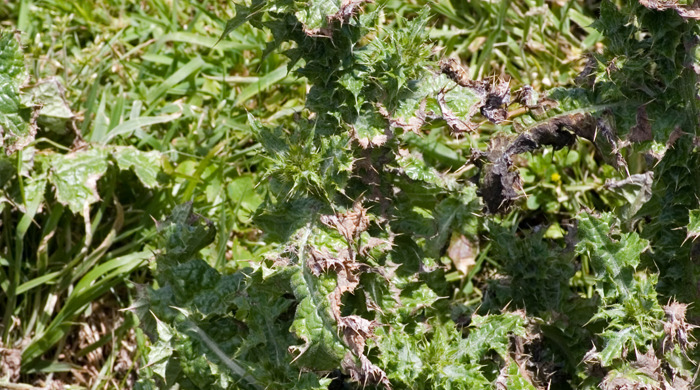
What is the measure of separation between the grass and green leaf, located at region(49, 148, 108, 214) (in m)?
0.06

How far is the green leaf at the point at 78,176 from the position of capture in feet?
12.4

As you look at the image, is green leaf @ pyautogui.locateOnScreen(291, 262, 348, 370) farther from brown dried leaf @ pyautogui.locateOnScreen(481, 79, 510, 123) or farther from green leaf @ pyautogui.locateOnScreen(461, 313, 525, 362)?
brown dried leaf @ pyautogui.locateOnScreen(481, 79, 510, 123)

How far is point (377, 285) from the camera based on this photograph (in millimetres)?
2857

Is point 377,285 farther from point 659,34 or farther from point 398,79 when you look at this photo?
point 659,34

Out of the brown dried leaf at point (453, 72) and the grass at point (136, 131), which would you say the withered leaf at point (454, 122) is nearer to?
the brown dried leaf at point (453, 72)

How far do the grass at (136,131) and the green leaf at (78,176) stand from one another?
0.06 metres

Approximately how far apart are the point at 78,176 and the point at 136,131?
18.9 inches

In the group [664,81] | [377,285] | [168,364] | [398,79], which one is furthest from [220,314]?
[664,81]

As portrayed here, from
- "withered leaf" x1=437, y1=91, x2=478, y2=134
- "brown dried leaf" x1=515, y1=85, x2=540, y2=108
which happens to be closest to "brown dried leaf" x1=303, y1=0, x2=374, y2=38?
"withered leaf" x1=437, y1=91, x2=478, y2=134

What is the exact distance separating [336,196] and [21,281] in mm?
1864

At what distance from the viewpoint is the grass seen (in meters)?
3.87

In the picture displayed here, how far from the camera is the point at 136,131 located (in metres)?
4.24

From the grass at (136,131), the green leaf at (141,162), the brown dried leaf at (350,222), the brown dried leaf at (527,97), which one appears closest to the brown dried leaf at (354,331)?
the brown dried leaf at (350,222)

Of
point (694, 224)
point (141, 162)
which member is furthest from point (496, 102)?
point (141, 162)
